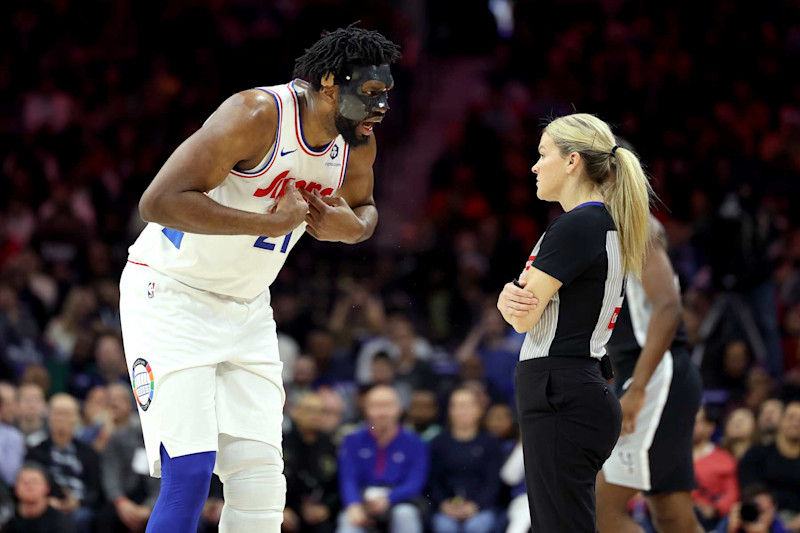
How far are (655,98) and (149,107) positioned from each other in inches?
239

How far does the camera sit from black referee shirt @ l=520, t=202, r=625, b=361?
3.55 metres

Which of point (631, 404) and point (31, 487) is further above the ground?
point (631, 404)

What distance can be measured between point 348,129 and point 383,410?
147 inches

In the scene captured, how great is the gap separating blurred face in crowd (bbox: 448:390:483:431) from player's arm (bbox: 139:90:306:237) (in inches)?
150

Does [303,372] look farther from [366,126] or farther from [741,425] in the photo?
[366,126]

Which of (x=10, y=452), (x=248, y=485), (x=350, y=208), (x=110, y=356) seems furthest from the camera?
(x=110, y=356)

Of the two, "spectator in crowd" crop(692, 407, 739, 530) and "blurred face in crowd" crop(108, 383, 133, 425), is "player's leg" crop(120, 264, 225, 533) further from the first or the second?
"spectator in crowd" crop(692, 407, 739, 530)

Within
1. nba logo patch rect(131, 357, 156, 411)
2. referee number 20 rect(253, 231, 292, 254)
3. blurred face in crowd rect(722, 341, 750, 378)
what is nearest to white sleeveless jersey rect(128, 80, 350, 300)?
referee number 20 rect(253, 231, 292, 254)

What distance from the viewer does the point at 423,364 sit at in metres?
8.78

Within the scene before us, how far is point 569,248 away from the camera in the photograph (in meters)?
3.55

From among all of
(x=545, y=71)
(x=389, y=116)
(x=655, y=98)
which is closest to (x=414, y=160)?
(x=389, y=116)

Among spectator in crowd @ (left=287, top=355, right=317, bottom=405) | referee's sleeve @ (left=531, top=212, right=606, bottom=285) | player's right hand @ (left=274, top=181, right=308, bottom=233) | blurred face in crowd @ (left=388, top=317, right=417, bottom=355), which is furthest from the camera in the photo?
blurred face in crowd @ (left=388, top=317, right=417, bottom=355)

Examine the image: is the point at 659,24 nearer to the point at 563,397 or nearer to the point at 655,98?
the point at 655,98

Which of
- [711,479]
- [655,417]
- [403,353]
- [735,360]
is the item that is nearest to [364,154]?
[655,417]
